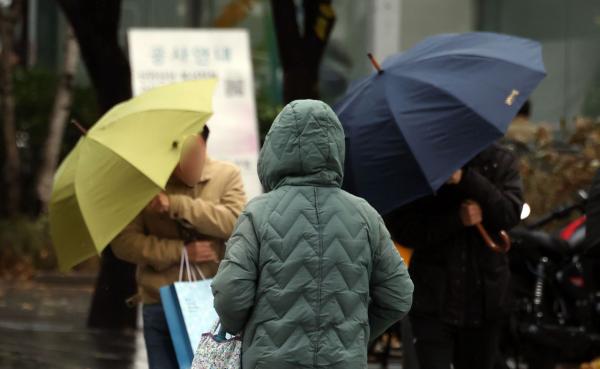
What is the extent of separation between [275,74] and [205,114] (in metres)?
15.7

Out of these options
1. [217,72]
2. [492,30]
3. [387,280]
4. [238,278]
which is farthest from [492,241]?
[492,30]

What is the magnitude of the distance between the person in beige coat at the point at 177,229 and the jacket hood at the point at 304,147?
1847 millimetres

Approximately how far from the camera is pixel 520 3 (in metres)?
20.5

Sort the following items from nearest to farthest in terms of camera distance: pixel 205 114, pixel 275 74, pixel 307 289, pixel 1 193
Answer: pixel 307 289 → pixel 205 114 → pixel 1 193 → pixel 275 74

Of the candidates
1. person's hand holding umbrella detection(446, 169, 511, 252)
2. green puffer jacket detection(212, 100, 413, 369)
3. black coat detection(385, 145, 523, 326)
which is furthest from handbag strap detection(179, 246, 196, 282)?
green puffer jacket detection(212, 100, 413, 369)

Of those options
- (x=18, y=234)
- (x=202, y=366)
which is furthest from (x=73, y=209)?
(x=18, y=234)

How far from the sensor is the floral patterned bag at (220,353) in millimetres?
4766

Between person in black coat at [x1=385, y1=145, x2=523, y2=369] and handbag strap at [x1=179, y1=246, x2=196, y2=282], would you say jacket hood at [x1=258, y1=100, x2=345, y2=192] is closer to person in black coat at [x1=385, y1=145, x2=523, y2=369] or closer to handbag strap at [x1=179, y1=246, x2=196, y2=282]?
handbag strap at [x1=179, y1=246, x2=196, y2=282]

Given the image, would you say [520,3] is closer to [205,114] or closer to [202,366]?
[205,114]

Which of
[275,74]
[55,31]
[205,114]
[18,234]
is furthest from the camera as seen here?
[55,31]

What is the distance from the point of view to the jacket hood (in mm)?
4695

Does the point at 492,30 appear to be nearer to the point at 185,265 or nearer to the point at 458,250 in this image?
the point at 458,250

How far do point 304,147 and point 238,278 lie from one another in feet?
1.63

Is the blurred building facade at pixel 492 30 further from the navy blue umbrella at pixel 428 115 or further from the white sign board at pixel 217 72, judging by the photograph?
the navy blue umbrella at pixel 428 115
